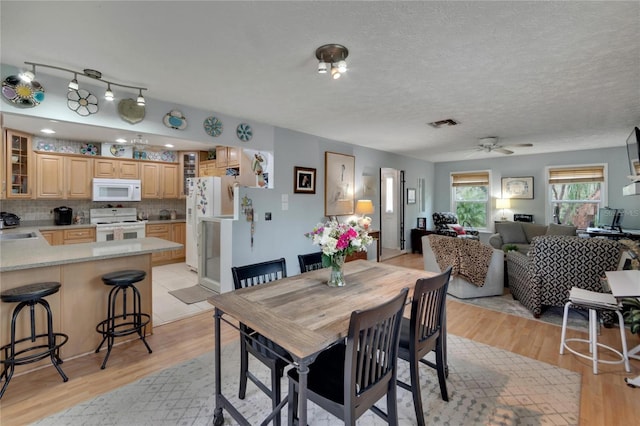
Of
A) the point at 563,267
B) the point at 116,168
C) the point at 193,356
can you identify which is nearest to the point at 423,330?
the point at 193,356

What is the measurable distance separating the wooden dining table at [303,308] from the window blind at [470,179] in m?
6.22

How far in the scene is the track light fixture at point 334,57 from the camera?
2002mm

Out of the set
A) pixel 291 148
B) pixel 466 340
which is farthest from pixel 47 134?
pixel 466 340

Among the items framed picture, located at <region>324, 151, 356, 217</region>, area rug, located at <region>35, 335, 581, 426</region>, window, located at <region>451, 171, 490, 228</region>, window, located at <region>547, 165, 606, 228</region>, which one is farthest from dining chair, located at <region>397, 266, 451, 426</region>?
window, located at <region>451, 171, 490, 228</region>

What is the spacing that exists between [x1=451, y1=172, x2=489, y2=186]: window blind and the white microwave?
7.78 meters

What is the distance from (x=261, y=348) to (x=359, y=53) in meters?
2.17

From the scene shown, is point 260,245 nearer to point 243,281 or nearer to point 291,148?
point 291,148

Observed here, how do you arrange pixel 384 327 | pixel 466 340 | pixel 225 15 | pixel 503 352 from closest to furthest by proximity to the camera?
pixel 384 327 < pixel 225 15 < pixel 503 352 < pixel 466 340

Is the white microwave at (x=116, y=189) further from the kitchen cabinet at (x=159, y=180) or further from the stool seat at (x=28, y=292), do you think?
the stool seat at (x=28, y=292)

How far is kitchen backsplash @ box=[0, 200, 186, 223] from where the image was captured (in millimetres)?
4703

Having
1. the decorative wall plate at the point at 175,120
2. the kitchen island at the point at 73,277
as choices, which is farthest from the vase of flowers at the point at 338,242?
the decorative wall plate at the point at 175,120

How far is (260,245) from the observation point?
416cm

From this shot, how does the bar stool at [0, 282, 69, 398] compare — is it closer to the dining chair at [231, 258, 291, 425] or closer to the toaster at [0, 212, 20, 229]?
the dining chair at [231, 258, 291, 425]

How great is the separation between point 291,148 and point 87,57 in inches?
105
